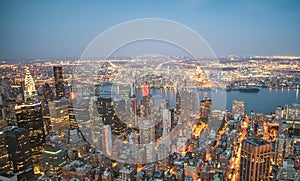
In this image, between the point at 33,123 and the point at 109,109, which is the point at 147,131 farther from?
the point at 33,123

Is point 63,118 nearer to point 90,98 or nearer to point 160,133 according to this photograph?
point 90,98

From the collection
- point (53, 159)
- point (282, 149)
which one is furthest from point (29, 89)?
point (282, 149)

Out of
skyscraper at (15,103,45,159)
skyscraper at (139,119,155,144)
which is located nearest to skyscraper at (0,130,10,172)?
skyscraper at (15,103,45,159)

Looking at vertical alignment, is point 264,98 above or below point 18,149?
above

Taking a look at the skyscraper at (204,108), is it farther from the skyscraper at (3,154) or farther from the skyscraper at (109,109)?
the skyscraper at (3,154)

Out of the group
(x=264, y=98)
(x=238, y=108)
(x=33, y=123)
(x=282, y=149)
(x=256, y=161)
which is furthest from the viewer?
(x=264, y=98)

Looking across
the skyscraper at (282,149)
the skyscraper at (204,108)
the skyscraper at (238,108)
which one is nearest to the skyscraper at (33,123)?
the skyscraper at (204,108)
